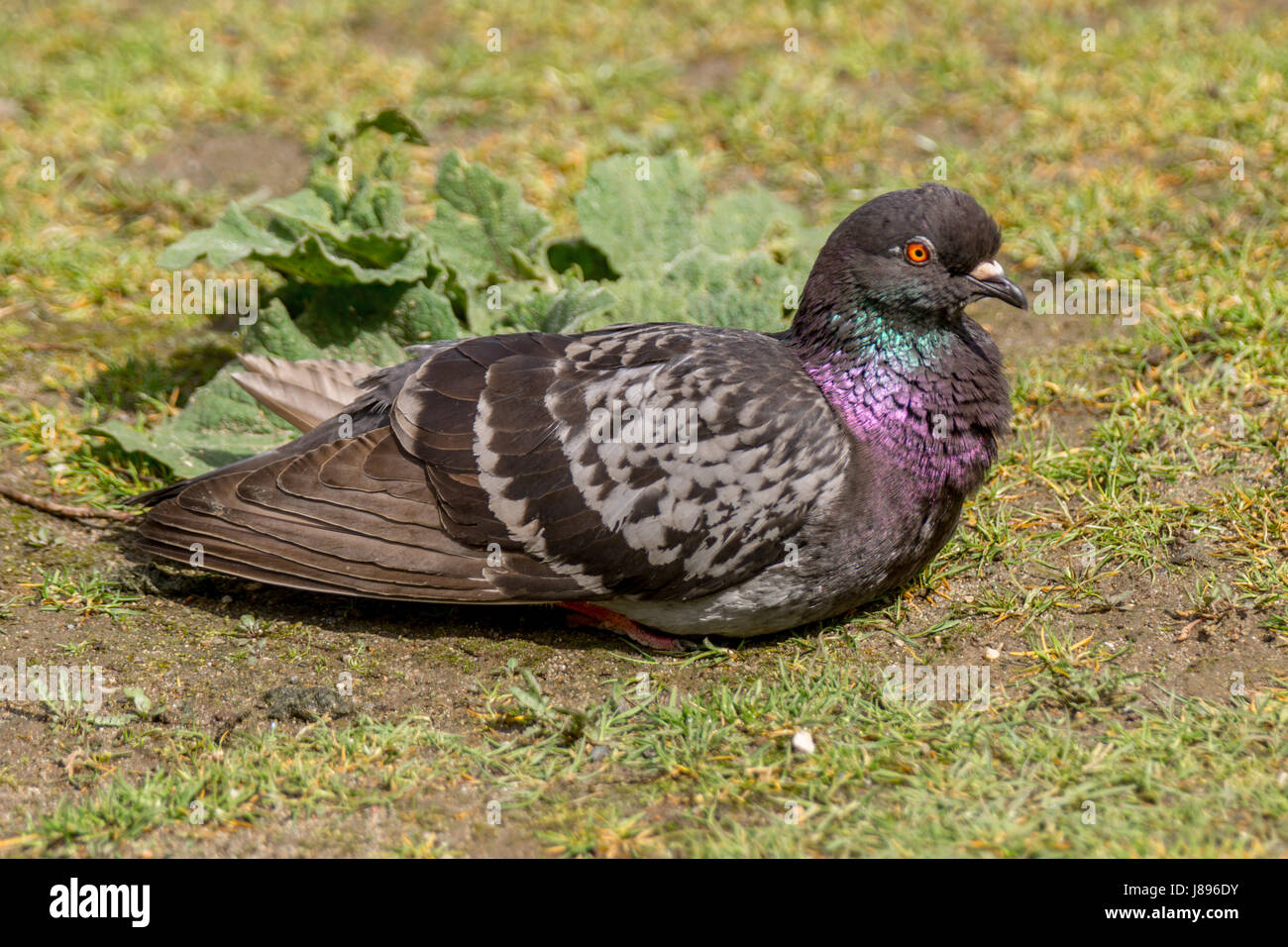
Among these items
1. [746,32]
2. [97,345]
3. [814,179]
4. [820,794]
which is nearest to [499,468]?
[820,794]

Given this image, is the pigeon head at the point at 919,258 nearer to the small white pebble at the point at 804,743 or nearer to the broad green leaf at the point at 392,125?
the small white pebble at the point at 804,743

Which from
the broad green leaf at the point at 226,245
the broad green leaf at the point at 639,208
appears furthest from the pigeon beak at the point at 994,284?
the broad green leaf at the point at 226,245

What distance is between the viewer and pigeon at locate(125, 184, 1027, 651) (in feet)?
12.7

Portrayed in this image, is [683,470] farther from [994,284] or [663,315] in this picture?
[663,315]

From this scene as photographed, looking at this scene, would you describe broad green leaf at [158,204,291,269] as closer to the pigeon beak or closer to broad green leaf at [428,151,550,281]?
broad green leaf at [428,151,550,281]

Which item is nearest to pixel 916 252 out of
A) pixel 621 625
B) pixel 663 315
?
pixel 663 315

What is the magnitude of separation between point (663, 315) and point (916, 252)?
52.7 inches

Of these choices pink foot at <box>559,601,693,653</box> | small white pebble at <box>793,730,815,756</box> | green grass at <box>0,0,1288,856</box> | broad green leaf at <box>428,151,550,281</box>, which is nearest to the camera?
green grass at <box>0,0,1288,856</box>

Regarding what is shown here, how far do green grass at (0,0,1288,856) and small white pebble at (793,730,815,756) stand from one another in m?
0.03

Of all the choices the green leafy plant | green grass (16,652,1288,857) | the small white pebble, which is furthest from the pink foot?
the green leafy plant

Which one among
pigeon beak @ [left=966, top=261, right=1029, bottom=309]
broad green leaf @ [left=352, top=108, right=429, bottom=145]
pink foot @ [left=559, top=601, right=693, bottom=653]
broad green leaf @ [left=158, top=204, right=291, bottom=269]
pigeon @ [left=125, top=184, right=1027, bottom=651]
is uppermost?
broad green leaf @ [left=352, top=108, right=429, bottom=145]

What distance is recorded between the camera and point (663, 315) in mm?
5012

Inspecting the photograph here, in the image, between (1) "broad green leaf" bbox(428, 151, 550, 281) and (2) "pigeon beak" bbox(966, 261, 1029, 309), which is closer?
(2) "pigeon beak" bbox(966, 261, 1029, 309)

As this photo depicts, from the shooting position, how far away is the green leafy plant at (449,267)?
4.84m
